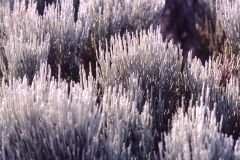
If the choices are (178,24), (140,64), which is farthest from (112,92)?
(178,24)

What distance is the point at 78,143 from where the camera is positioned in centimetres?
246

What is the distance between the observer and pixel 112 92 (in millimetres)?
3164

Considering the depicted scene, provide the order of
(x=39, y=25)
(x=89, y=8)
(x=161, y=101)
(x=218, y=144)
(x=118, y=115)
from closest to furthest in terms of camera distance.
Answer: (x=218, y=144), (x=118, y=115), (x=161, y=101), (x=39, y=25), (x=89, y=8)

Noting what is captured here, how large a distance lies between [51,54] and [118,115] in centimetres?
146

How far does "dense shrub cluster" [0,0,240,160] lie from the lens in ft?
7.98

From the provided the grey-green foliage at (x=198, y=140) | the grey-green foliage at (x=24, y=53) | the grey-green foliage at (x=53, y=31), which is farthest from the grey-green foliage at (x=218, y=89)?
the grey-green foliage at (x=24, y=53)

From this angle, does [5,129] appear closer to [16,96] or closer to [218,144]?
[16,96]

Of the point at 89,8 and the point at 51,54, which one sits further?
the point at 89,8

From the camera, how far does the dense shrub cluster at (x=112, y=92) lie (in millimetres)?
2432

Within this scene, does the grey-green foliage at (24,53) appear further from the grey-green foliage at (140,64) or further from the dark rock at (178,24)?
the dark rock at (178,24)

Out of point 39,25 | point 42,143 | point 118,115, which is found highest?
point 39,25

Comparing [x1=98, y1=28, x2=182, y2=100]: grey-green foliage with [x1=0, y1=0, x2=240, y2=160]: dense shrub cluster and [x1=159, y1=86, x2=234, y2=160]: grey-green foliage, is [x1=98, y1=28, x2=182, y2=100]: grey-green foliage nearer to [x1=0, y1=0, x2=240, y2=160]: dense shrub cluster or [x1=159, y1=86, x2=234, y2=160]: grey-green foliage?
[x1=0, y1=0, x2=240, y2=160]: dense shrub cluster

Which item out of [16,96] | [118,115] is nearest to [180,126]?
[118,115]

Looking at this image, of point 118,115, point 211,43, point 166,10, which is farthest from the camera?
point 166,10
